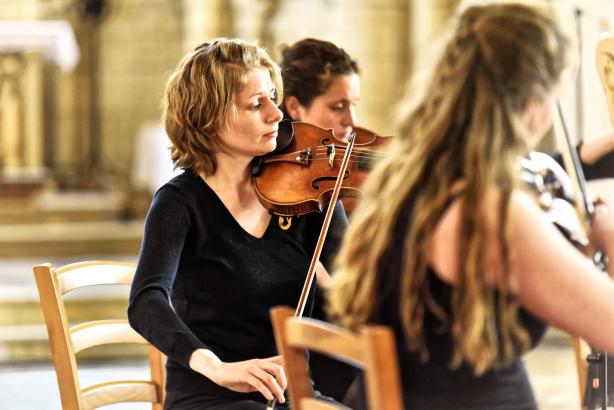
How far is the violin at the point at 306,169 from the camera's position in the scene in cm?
208

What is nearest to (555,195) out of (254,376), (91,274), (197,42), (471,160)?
(471,160)

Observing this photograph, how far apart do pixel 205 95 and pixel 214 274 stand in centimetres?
33

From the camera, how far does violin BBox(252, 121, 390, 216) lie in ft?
6.83

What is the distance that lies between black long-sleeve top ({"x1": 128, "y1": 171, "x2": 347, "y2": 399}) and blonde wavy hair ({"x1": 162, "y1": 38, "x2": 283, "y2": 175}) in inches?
2.0

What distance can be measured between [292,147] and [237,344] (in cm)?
46

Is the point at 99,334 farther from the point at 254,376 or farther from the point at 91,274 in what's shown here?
the point at 254,376

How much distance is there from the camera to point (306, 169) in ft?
7.27

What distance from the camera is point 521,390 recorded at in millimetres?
1470

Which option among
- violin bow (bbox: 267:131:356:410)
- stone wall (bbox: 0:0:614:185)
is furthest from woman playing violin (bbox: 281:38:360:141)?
stone wall (bbox: 0:0:614:185)

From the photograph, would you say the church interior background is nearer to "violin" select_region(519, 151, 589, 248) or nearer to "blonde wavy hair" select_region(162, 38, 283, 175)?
"blonde wavy hair" select_region(162, 38, 283, 175)

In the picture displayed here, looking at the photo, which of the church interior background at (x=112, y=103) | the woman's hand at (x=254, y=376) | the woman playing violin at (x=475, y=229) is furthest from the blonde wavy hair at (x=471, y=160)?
the church interior background at (x=112, y=103)

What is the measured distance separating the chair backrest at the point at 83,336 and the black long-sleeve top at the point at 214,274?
19 cm

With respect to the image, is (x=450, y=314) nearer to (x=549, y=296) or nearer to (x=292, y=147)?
(x=549, y=296)

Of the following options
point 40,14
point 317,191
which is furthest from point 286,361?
point 40,14
